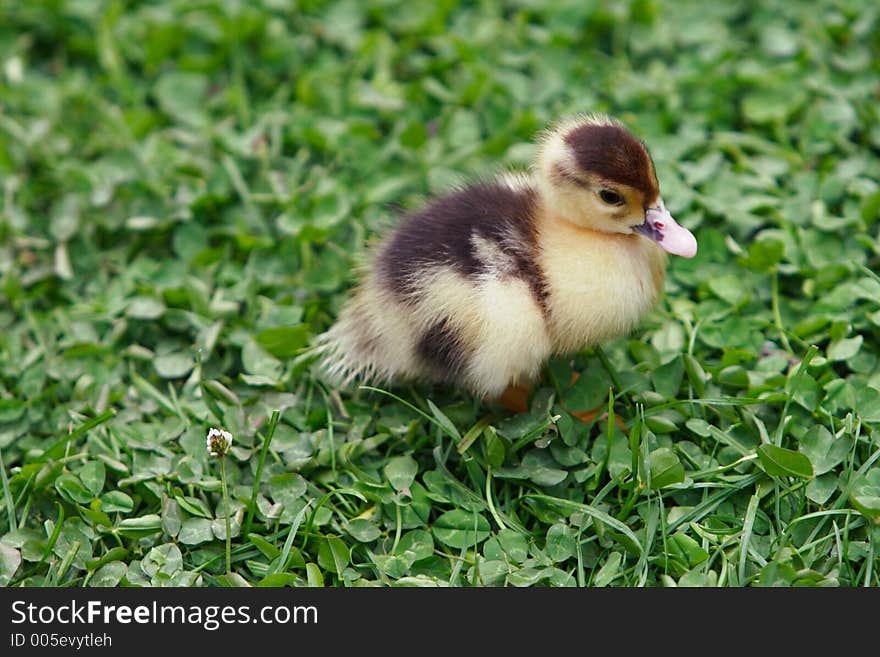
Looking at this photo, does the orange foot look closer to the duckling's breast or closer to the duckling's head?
the duckling's breast

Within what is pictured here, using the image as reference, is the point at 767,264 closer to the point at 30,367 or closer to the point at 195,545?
the point at 195,545

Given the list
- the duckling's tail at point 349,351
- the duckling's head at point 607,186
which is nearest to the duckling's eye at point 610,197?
the duckling's head at point 607,186

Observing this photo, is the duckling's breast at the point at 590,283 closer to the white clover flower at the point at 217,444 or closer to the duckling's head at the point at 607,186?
the duckling's head at the point at 607,186

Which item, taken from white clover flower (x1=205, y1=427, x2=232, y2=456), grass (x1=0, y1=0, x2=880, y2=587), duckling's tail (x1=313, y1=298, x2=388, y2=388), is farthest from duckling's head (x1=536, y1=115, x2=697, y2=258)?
white clover flower (x1=205, y1=427, x2=232, y2=456)

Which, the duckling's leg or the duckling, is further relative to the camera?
the duckling's leg

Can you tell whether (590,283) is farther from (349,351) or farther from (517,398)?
(349,351)

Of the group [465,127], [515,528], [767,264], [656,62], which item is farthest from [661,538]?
[656,62]

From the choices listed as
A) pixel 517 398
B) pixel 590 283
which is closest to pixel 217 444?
pixel 517 398
